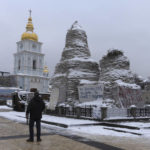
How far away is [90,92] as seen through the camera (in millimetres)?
20203

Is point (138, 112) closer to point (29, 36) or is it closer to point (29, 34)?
point (29, 36)

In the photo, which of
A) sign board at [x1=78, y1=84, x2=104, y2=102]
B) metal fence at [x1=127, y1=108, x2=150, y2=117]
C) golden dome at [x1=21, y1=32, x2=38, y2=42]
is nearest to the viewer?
metal fence at [x1=127, y1=108, x2=150, y2=117]

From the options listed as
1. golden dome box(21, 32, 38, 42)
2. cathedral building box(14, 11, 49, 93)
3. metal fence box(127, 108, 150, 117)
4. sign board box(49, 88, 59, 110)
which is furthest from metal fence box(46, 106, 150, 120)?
golden dome box(21, 32, 38, 42)

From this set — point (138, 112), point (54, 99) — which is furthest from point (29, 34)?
point (138, 112)

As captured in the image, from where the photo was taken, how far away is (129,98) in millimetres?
19109

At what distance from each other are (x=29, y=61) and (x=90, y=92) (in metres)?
64.2

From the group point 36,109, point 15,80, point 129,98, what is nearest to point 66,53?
point 129,98

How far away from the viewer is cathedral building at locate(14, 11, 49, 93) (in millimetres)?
81062

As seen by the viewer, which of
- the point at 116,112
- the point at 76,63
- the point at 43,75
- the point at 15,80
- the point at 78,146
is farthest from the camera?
the point at 43,75

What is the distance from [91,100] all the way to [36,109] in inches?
475

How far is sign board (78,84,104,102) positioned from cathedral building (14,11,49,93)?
62.4m

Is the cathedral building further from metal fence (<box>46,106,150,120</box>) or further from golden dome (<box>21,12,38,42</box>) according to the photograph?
metal fence (<box>46,106,150,120</box>)

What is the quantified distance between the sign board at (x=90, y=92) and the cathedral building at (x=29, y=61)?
6240cm

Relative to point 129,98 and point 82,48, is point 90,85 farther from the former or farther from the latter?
point 82,48
